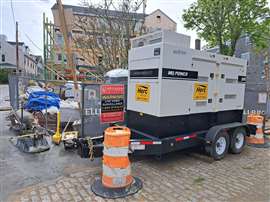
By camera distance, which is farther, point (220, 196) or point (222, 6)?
point (222, 6)

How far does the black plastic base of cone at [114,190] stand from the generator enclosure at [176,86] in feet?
4.18

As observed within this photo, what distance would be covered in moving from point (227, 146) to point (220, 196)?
2286mm

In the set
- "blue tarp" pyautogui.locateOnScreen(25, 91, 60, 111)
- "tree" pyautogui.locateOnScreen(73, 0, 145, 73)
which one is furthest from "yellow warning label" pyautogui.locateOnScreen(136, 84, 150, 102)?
"tree" pyautogui.locateOnScreen(73, 0, 145, 73)

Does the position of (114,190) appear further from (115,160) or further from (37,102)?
(37,102)

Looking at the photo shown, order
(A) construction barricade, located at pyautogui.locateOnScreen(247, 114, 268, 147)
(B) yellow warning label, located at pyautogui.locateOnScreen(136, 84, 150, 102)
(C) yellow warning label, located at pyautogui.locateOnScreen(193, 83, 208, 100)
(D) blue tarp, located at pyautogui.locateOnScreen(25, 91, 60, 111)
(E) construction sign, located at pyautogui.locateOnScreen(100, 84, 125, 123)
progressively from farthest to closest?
1. (D) blue tarp, located at pyautogui.locateOnScreen(25, 91, 60, 111)
2. (A) construction barricade, located at pyautogui.locateOnScreen(247, 114, 268, 147)
3. (E) construction sign, located at pyautogui.locateOnScreen(100, 84, 125, 123)
4. (C) yellow warning label, located at pyautogui.locateOnScreen(193, 83, 208, 100)
5. (B) yellow warning label, located at pyautogui.locateOnScreen(136, 84, 150, 102)

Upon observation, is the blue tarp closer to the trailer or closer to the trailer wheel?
the trailer

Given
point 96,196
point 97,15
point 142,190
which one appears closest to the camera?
point 96,196

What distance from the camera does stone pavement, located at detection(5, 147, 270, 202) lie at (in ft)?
11.3

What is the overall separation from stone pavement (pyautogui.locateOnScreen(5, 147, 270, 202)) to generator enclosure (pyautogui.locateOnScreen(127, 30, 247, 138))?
815 millimetres

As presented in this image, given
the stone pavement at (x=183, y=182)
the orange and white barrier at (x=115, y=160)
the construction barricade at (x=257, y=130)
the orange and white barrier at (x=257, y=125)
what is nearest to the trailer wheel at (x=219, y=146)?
the stone pavement at (x=183, y=182)

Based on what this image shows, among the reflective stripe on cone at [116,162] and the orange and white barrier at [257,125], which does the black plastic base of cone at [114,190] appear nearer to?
the reflective stripe on cone at [116,162]

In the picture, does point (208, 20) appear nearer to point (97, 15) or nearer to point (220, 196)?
point (97, 15)

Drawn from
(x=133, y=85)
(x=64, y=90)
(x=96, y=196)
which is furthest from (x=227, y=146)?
(x=64, y=90)

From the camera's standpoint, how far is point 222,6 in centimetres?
1441
